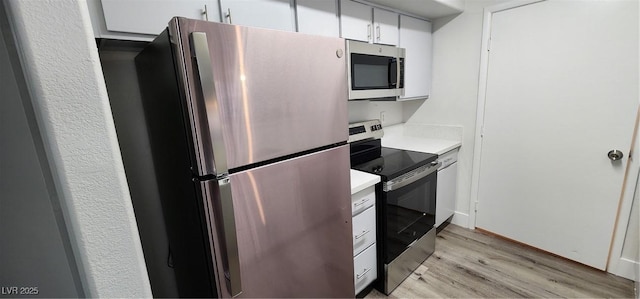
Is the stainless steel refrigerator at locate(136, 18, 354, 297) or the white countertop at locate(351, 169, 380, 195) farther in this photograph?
the white countertop at locate(351, 169, 380, 195)

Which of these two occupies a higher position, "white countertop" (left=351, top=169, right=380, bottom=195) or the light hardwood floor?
"white countertop" (left=351, top=169, right=380, bottom=195)

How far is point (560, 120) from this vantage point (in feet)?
6.62

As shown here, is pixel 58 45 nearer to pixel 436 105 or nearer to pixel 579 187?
pixel 436 105

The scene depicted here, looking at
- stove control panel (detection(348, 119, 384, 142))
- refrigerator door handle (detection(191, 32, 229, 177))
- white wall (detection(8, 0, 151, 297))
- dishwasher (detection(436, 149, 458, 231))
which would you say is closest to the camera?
white wall (detection(8, 0, 151, 297))

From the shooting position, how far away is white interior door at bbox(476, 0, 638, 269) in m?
1.78

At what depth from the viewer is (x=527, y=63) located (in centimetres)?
210

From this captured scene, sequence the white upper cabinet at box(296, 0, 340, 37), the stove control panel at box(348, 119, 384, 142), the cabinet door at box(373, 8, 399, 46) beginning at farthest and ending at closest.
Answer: the stove control panel at box(348, 119, 384, 142) < the cabinet door at box(373, 8, 399, 46) < the white upper cabinet at box(296, 0, 340, 37)

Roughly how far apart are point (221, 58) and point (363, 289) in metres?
1.70

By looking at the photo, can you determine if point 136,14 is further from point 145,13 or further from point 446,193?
point 446,193

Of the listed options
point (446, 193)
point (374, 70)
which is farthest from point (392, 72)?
point (446, 193)

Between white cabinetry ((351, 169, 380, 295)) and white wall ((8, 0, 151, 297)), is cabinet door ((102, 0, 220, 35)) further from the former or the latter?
white cabinetry ((351, 169, 380, 295))

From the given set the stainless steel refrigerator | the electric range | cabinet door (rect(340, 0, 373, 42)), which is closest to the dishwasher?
the electric range

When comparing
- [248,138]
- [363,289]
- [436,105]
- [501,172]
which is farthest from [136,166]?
[501,172]

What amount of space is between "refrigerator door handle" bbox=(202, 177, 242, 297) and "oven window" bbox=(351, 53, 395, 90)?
111 cm
